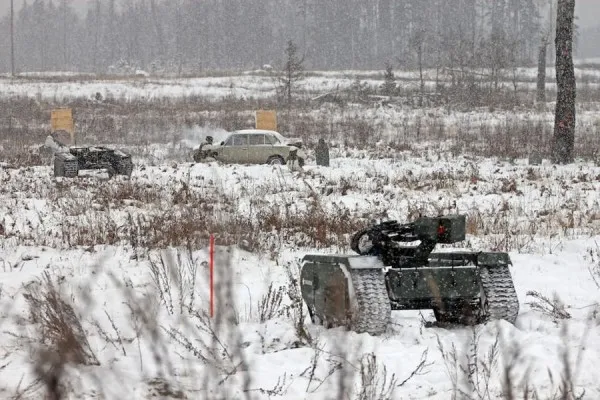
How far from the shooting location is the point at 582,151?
75.5 feet

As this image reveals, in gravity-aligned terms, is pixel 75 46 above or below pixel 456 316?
above

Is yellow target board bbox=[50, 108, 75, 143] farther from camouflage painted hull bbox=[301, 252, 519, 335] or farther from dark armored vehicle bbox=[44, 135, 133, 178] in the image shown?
camouflage painted hull bbox=[301, 252, 519, 335]

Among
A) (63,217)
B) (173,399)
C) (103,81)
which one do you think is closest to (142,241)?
(63,217)

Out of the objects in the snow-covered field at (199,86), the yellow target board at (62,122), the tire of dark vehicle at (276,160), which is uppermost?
the snow-covered field at (199,86)

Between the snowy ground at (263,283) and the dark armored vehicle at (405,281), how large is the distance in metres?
0.16

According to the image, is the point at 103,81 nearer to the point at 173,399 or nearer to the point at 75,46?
the point at 173,399

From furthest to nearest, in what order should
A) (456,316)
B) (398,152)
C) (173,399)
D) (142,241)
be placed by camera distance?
(398,152) → (142,241) → (456,316) → (173,399)

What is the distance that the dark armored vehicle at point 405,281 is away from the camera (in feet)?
16.4

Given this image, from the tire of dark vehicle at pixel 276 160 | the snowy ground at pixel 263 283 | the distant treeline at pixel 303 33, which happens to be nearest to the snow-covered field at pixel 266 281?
the snowy ground at pixel 263 283

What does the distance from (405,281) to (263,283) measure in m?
2.50

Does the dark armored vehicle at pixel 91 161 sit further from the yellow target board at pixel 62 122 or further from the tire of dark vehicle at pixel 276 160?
the yellow target board at pixel 62 122

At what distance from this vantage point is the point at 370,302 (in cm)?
496

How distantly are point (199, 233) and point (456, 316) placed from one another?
188 inches

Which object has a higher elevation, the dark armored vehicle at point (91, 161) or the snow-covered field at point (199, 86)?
the snow-covered field at point (199, 86)
